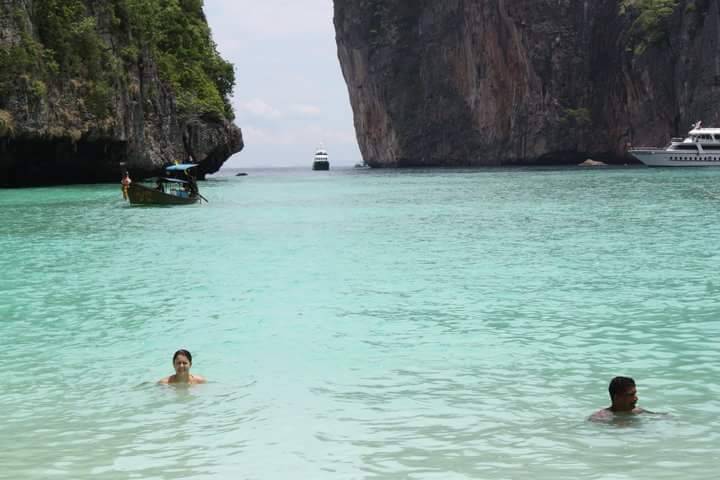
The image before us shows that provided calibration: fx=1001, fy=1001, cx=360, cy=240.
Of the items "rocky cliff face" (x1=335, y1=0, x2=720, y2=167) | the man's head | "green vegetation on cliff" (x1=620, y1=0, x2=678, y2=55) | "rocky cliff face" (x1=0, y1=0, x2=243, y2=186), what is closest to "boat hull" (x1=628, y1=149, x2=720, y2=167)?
"rocky cliff face" (x1=335, y1=0, x2=720, y2=167)

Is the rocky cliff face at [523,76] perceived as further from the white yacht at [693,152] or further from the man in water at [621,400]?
the man in water at [621,400]

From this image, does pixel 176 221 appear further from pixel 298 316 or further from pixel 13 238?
pixel 298 316

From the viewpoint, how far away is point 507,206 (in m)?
34.3

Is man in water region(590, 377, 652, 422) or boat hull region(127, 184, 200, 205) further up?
boat hull region(127, 184, 200, 205)

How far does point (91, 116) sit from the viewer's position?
1900 inches

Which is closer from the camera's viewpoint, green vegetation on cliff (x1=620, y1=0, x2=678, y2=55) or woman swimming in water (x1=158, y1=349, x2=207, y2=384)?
woman swimming in water (x1=158, y1=349, x2=207, y2=384)

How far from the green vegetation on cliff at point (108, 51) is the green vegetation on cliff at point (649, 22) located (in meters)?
36.7

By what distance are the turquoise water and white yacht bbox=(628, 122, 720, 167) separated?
52.2m

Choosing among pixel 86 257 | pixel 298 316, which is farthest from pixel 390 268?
pixel 86 257

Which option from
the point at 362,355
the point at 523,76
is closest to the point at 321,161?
the point at 523,76

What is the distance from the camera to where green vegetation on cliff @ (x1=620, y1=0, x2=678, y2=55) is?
82.6 metres

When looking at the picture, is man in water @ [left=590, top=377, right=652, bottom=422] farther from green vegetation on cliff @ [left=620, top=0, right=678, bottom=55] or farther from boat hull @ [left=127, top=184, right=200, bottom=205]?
green vegetation on cliff @ [left=620, top=0, right=678, bottom=55]

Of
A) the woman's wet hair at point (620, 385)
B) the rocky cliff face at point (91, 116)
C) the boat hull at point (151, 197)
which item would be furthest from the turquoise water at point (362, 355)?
the rocky cliff face at point (91, 116)

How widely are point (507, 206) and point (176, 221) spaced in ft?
37.8
